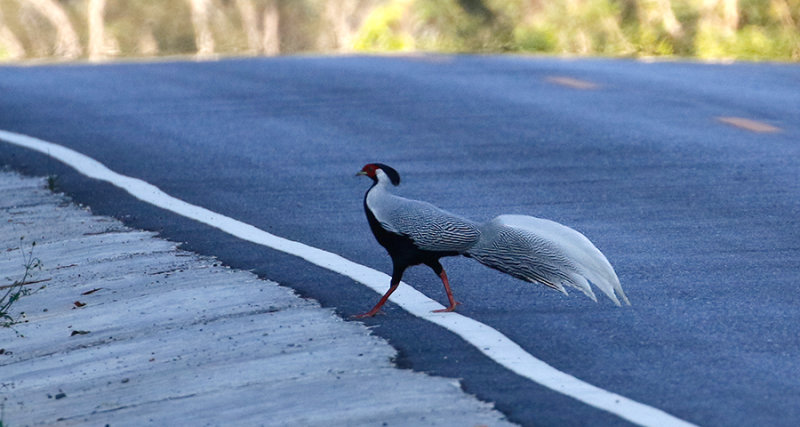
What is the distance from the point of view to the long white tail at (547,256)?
305 inches

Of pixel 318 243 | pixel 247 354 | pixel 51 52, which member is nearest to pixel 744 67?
pixel 318 243

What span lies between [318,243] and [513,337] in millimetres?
3175

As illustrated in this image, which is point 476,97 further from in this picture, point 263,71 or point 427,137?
point 263,71

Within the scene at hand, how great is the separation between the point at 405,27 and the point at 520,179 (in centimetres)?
3325

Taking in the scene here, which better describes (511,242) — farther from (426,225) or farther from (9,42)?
(9,42)

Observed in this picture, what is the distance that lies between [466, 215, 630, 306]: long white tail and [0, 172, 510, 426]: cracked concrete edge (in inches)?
31.9

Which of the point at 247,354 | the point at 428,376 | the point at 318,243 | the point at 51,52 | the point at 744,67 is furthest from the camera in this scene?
the point at 51,52

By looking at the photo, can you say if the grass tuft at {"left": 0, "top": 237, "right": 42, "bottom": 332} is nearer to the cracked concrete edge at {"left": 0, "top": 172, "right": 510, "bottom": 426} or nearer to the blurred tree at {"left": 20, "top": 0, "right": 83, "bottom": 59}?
the cracked concrete edge at {"left": 0, "top": 172, "right": 510, "bottom": 426}

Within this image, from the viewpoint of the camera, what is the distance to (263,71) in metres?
22.8

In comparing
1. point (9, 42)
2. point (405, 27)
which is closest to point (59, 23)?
point (9, 42)

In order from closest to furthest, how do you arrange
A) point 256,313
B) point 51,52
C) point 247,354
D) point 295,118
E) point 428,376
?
1. point 428,376
2. point 247,354
3. point 256,313
4. point 295,118
5. point 51,52

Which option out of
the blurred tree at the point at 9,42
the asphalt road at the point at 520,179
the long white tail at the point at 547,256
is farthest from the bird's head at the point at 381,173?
the blurred tree at the point at 9,42

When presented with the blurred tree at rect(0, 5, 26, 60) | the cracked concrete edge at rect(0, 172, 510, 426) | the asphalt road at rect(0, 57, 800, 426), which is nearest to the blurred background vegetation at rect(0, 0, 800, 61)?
the blurred tree at rect(0, 5, 26, 60)

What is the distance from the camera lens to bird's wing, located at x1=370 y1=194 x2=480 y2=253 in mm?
7965
